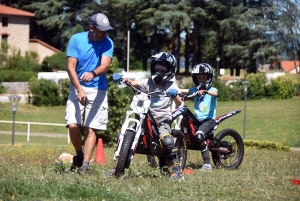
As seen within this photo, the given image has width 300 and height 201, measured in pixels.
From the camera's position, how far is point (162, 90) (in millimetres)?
8828

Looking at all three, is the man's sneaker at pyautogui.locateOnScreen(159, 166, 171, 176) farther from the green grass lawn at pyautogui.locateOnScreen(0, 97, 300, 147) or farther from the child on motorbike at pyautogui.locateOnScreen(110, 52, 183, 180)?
the green grass lawn at pyautogui.locateOnScreen(0, 97, 300, 147)

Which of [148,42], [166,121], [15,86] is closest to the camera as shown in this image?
[166,121]

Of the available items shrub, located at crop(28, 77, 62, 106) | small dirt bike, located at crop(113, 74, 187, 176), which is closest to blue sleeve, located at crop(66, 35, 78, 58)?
small dirt bike, located at crop(113, 74, 187, 176)

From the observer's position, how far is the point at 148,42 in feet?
246

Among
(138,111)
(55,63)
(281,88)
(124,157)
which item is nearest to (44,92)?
(55,63)

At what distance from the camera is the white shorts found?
344 inches

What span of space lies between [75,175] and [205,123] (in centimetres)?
332

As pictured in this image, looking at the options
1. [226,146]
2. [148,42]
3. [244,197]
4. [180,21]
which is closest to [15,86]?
[180,21]

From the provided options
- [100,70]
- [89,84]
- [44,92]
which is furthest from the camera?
[44,92]

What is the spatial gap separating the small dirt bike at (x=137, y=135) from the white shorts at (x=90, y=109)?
389mm

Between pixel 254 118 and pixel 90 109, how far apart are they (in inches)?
1344

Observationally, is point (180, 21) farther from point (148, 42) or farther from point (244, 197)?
point (244, 197)

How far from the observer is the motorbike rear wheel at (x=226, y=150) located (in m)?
10.9

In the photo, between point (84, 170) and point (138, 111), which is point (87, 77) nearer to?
point (138, 111)
